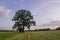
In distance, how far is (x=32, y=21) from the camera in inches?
3061

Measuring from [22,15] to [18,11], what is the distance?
132 inches

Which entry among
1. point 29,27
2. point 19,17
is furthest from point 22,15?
point 29,27

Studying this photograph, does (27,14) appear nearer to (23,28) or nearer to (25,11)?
(25,11)

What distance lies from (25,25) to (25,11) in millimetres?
6883

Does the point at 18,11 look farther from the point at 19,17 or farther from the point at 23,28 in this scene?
the point at 23,28

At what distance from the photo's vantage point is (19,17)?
75562mm

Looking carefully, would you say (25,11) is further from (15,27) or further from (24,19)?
(15,27)

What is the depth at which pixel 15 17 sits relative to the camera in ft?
253

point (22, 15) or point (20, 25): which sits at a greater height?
point (22, 15)

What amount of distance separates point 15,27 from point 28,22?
701cm

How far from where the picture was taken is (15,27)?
76.4 metres

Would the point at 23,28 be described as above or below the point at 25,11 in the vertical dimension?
below

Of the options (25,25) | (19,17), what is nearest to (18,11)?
(19,17)

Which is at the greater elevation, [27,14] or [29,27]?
A: [27,14]
